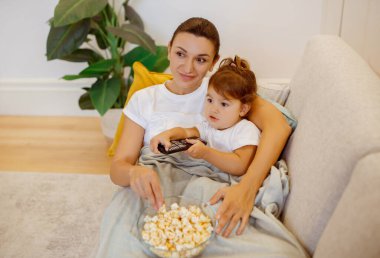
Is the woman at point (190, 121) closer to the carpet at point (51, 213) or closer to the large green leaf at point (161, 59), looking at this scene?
the carpet at point (51, 213)

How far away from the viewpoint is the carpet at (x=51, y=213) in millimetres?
1763

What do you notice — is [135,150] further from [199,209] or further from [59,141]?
[59,141]

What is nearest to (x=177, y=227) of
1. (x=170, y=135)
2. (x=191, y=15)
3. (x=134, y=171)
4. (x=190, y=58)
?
(x=134, y=171)

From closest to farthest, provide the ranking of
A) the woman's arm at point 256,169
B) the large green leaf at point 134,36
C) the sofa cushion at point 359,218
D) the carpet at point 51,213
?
the sofa cushion at point 359,218
the woman's arm at point 256,169
the carpet at point 51,213
the large green leaf at point 134,36

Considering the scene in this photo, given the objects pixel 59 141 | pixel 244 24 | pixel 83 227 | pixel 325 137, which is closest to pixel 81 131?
pixel 59 141

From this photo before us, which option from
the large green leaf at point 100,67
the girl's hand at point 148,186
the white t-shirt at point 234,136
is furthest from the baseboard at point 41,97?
the girl's hand at point 148,186

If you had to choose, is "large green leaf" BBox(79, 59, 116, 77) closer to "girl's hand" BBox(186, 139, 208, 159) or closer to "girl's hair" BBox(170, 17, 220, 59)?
"girl's hair" BBox(170, 17, 220, 59)

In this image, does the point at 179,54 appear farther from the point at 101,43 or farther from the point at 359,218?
the point at 101,43

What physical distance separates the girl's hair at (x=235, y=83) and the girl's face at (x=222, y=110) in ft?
0.07

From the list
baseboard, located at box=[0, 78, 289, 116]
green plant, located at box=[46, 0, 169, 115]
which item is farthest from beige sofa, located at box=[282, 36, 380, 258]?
baseboard, located at box=[0, 78, 289, 116]

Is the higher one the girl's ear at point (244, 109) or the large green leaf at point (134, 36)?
the large green leaf at point (134, 36)

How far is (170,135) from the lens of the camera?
1.38 meters

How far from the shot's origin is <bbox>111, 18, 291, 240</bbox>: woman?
47.3 inches

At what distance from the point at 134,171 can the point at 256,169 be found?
41 centimetres
